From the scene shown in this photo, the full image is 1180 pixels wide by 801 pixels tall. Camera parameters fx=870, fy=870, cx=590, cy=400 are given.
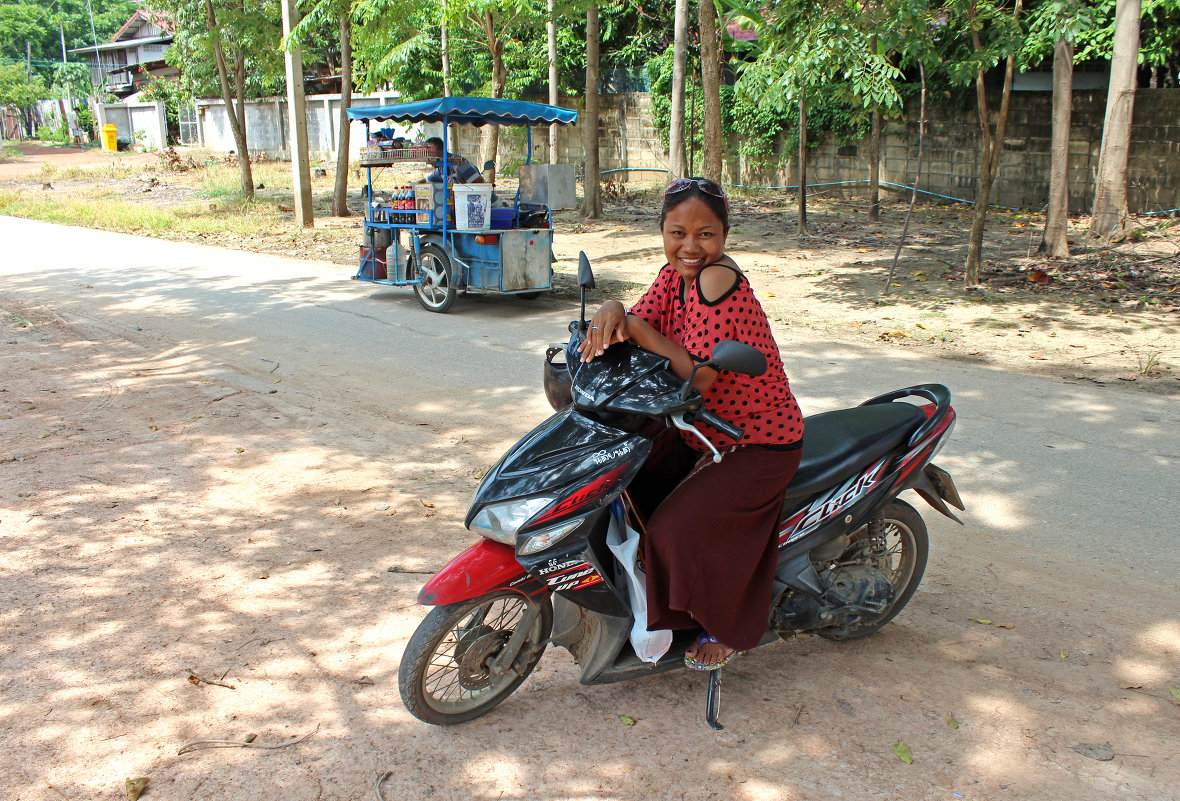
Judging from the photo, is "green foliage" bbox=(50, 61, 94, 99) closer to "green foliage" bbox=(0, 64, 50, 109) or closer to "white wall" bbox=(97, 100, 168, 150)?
"green foliage" bbox=(0, 64, 50, 109)

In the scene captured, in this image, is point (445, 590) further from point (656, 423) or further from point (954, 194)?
point (954, 194)

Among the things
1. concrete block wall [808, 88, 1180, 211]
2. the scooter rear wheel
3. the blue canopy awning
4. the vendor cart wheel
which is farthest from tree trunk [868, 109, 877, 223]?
the scooter rear wheel

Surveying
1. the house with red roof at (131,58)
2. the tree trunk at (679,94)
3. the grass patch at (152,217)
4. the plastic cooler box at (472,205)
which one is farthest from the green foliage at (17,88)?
the plastic cooler box at (472,205)

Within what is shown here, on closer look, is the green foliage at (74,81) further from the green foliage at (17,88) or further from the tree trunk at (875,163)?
the tree trunk at (875,163)

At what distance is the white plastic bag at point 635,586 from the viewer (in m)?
2.57

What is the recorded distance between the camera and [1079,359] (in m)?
7.01

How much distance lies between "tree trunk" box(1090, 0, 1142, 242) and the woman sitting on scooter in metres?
10.8

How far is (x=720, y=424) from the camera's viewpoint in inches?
93.1

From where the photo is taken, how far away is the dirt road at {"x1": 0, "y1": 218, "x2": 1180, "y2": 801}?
98.7 inches

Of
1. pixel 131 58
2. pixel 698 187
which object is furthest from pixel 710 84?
pixel 131 58

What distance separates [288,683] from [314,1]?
16140mm

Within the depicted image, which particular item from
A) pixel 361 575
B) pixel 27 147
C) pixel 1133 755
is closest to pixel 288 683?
pixel 361 575

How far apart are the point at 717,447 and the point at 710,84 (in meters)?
9.98

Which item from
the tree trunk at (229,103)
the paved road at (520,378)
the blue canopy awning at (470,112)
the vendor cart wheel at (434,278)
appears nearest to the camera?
the paved road at (520,378)
